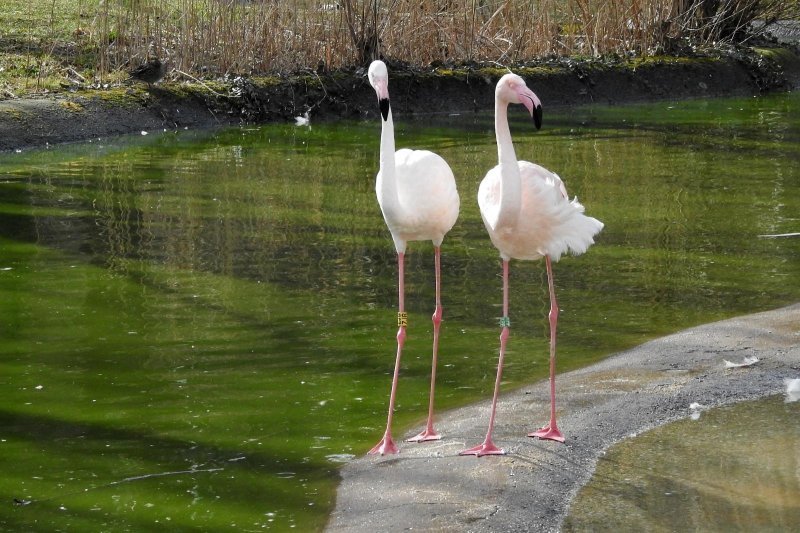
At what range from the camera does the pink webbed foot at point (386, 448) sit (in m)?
4.94

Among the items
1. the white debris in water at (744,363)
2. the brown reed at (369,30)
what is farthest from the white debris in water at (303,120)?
the white debris in water at (744,363)

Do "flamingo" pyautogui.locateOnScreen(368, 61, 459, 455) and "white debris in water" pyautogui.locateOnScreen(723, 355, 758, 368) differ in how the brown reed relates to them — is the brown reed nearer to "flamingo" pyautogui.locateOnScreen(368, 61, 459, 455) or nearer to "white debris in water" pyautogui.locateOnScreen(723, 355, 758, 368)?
"flamingo" pyautogui.locateOnScreen(368, 61, 459, 455)

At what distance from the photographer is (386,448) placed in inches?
195

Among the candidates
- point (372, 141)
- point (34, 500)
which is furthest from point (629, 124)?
point (34, 500)

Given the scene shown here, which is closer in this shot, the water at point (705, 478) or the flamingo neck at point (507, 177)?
the water at point (705, 478)

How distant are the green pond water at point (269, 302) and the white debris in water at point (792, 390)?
43.8 inches

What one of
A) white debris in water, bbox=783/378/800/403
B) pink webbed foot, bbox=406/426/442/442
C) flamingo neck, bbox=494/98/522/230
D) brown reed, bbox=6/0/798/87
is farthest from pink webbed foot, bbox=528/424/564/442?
brown reed, bbox=6/0/798/87

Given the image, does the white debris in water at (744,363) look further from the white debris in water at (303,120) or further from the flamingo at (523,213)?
the white debris in water at (303,120)

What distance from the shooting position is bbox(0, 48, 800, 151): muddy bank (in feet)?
Answer: 43.4

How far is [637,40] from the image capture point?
59.3 ft

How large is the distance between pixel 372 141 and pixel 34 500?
9.43 meters

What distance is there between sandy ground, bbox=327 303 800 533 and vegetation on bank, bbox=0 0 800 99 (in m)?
9.42

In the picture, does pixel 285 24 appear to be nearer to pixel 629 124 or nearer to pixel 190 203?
pixel 629 124

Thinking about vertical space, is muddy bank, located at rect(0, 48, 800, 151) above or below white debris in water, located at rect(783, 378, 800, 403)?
above
